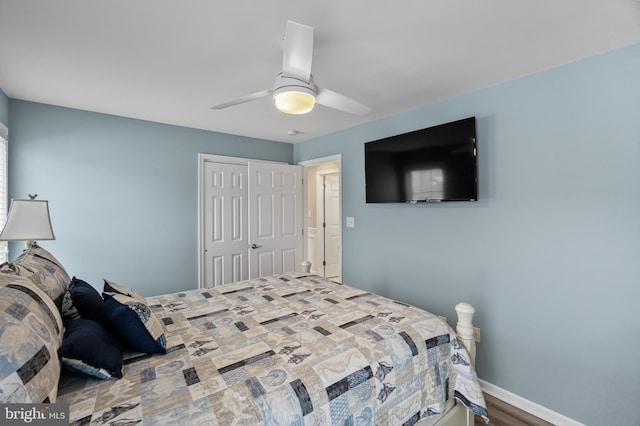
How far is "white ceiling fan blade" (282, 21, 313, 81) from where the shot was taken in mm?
1307

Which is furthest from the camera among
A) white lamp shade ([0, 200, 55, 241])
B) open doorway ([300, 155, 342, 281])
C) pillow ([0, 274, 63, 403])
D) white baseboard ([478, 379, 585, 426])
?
open doorway ([300, 155, 342, 281])

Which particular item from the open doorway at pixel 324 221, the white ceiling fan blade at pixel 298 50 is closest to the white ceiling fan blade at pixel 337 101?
the white ceiling fan blade at pixel 298 50

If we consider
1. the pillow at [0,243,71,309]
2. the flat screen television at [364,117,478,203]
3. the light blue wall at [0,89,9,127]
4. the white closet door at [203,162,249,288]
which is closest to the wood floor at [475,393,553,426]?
the flat screen television at [364,117,478,203]

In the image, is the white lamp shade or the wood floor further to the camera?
the wood floor

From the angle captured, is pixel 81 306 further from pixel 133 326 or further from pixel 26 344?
pixel 26 344

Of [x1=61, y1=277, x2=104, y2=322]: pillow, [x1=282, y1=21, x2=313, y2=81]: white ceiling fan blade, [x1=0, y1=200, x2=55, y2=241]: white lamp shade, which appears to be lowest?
[x1=61, y1=277, x2=104, y2=322]: pillow

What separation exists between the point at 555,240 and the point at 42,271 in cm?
312


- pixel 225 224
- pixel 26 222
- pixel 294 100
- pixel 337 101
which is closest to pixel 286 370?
pixel 294 100

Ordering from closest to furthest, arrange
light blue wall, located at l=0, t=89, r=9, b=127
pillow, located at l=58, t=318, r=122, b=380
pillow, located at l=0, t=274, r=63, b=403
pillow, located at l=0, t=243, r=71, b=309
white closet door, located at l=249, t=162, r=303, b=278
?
1. pillow, located at l=0, t=274, r=63, b=403
2. pillow, located at l=58, t=318, r=122, b=380
3. pillow, located at l=0, t=243, r=71, b=309
4. light blue wall, located at l=0, t=89, r=9, b=127
5. white closet door, located at l=249, t=162, r=303, b=278

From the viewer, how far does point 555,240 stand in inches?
79.0

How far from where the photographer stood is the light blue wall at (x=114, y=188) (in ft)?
8.63

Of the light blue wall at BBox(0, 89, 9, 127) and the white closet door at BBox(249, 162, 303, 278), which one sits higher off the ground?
the light blue wall at BBox(0, 89, 9, 127)

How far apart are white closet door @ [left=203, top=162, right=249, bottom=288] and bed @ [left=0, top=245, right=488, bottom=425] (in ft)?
5.38

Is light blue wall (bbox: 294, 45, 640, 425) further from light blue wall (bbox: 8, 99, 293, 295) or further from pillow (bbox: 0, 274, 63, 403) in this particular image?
light blue wall (bbox: 8, 99, 293, 295)
